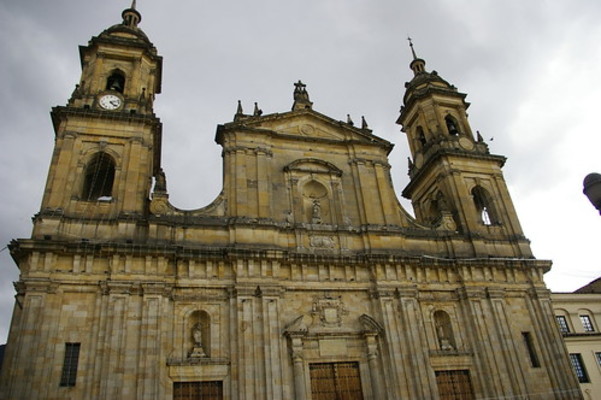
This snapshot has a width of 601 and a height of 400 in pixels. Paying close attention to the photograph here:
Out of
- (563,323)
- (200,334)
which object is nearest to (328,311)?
(200,334)

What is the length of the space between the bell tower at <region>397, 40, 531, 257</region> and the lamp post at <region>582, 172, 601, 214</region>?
17.9 m

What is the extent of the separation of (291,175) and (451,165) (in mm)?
8497

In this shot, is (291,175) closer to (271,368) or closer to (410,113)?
(271,368)

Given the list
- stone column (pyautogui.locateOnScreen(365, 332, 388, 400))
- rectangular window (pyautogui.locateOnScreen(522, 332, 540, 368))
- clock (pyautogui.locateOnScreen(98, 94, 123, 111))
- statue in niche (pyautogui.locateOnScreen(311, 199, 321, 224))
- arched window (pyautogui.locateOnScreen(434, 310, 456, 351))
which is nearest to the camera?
stone column (pyautogui.locateOnScreen(365, 332, 388, 400))

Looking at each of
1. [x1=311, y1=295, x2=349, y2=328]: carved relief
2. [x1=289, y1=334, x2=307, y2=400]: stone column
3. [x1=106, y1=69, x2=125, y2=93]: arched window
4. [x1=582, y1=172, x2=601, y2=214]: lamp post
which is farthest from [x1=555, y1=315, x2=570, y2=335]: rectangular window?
[x1=582, y1=172, x2=601, y2=214]: lamp post

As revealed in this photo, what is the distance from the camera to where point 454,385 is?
1927 cm

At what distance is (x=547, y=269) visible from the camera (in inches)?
899

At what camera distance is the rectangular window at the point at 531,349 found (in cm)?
2048

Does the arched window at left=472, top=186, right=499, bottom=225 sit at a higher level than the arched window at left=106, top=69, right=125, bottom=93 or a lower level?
lower

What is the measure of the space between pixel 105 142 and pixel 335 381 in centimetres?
1314

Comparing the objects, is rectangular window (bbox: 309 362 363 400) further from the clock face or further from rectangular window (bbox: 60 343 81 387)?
the clock face

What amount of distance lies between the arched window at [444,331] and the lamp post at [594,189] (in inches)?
631

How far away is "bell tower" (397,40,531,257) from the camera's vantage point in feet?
77.3

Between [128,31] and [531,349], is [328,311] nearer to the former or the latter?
[531,349]
